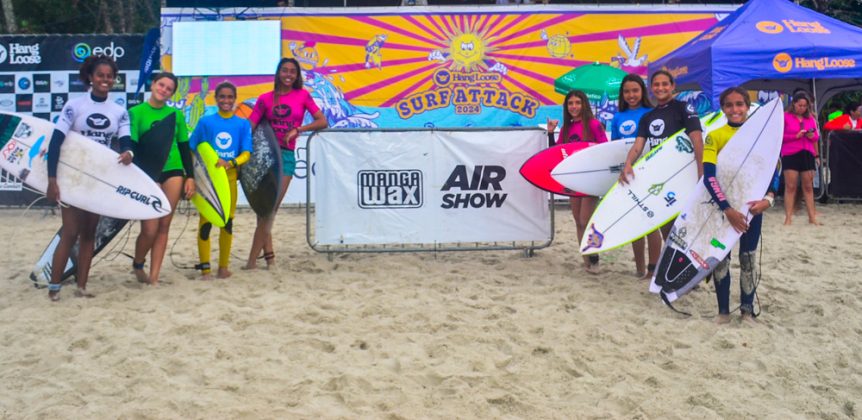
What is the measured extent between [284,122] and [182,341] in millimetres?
2242

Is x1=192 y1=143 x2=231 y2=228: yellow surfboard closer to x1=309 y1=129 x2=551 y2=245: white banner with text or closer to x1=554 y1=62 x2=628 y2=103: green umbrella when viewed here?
x1=309 y1=129 x2=551 y2=245: white banner with text

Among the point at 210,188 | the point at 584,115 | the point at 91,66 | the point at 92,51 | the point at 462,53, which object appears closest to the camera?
the point at 91,66

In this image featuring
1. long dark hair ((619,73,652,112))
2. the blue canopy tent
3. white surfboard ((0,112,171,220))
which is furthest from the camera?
the blue canopy tent

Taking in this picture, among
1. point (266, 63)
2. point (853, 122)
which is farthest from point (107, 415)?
point (853, 122)

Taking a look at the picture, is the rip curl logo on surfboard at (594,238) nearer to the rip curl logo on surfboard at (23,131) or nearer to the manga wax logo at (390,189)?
the manga wax logo at (390,189)

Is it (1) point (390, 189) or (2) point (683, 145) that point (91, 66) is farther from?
(2) point (683, 145)

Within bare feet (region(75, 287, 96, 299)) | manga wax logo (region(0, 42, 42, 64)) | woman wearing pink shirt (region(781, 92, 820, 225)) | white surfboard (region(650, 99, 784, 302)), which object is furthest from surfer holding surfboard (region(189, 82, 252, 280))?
manga wax logo (region(0, 42, 42, 64))

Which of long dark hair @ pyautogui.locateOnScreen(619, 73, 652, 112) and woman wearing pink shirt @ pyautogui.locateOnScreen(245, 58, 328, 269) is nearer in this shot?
long dark hair @ pyautogui.locateOnScreen(619, 73, 652, 112)

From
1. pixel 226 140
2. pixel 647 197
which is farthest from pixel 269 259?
pixel 647 197

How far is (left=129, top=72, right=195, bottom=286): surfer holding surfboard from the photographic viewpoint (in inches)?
197

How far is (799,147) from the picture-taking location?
8.66 m

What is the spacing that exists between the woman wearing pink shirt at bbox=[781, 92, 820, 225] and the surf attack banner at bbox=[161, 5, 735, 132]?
8.83 ft

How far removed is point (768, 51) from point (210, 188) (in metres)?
7.09

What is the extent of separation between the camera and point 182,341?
3908mm
